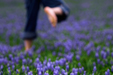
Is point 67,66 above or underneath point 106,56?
above

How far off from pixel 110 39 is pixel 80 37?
1.02 m

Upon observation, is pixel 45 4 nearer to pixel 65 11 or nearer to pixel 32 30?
pixel 65 11

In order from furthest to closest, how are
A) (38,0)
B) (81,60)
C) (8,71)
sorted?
(38,0)
(81,60)
(8,71)

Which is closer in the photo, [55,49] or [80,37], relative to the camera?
[55,49]

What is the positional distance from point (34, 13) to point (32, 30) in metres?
0.50

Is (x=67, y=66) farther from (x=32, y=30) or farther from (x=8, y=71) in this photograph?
(x=32, y=30)

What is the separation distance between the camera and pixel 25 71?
274cm

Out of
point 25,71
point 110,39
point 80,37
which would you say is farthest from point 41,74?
point 80,37

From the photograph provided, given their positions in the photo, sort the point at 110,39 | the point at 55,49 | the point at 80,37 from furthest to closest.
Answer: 1. the point at 80,37
2. the point at 110,39
3. the point at 55,49

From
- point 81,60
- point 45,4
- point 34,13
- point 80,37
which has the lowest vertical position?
point 80,37

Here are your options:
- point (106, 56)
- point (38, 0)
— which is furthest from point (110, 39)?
point (38, 0)

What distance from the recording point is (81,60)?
3.43 m

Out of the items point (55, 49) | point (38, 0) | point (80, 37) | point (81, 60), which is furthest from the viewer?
point (80, 37)

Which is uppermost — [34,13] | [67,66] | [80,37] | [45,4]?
[45,4]
